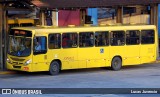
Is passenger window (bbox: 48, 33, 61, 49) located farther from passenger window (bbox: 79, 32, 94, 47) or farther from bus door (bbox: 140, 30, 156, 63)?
bus door (bbox: 140, 30, 156, 63)

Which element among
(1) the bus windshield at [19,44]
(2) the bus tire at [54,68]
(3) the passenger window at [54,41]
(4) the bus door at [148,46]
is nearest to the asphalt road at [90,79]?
(2) the bus tire at [54,68]

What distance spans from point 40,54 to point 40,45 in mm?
A: 445

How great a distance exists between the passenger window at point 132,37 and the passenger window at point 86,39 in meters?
2.31

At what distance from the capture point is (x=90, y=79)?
24.6 meters

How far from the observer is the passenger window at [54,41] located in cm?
2619

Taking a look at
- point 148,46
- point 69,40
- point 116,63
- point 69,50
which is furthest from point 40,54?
point 148,46

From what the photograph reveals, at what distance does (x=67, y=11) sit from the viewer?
33.2 metres

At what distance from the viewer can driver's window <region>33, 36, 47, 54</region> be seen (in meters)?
25.7

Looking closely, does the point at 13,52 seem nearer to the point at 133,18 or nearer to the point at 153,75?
the point at 153,75

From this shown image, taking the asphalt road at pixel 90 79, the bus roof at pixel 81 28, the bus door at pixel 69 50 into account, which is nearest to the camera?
the asphalt road at pixel 90 79

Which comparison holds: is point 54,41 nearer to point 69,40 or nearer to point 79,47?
point 69,40

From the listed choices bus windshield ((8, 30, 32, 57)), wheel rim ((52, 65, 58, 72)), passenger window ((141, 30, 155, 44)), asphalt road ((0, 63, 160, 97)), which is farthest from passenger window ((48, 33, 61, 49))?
passenger window ((141, 30, 155, 44))

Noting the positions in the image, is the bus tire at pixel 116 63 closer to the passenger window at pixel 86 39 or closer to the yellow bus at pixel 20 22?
the passenger window at pixel 86 39

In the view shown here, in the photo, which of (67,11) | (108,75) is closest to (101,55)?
(108,75)
